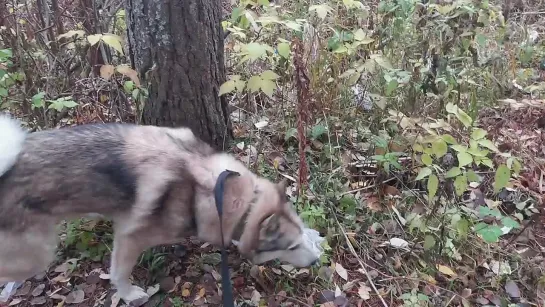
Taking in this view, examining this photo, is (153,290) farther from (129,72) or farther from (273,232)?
(129,72)

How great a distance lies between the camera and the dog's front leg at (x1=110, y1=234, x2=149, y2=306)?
8.04 feet

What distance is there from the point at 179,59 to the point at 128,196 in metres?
0.99

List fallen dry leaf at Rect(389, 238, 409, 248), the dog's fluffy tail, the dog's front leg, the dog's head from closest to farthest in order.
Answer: the dog's fluffy tail → the dog's head → the dog's front leg → fallen dry leaf at Rect(389, 238, 409, 248)

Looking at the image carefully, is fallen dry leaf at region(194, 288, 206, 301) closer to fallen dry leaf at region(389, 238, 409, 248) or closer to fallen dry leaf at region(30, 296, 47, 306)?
fallen dry leaf at region(30, 296, 47, 306)

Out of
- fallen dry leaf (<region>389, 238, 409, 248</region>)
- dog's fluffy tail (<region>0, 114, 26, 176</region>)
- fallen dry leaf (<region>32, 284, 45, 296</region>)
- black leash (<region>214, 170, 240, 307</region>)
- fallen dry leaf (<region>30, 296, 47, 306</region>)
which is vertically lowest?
fallen dry leaf (<region>30, 296, 47, 306</region>)

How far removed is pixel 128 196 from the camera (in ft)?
7.56

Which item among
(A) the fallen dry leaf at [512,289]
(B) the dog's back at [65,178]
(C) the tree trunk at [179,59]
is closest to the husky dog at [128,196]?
(B) the dog's back at [65,178]

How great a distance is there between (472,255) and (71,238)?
2.35 metres

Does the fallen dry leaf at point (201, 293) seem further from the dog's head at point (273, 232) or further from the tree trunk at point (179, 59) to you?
the tree trunk at point (179, 59)

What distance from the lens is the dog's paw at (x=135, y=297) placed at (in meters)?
2.63

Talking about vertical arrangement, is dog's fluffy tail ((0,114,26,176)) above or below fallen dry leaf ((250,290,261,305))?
above

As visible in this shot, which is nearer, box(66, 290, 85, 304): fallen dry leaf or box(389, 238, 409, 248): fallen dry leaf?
box(66, 290, 85, 304): fallen dry leaf

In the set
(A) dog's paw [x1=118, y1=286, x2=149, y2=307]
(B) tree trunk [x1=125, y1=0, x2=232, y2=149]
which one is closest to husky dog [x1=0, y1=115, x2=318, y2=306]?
(A) dog's paw [x1=118, y1=286, x2=149, y2=307]

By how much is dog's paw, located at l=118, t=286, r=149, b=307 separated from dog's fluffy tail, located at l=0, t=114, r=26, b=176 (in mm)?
915
